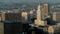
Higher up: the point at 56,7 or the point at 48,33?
the point at 56,7

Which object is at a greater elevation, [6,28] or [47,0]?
[47,0]

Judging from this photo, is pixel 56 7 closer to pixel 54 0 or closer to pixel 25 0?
pixel 54 0

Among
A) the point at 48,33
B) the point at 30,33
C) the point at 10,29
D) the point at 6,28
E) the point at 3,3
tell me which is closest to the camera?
the point at 6,28

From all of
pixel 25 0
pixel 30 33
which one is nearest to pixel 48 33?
pixel 30 33

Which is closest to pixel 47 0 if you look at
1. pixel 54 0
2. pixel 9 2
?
pixel 54 0

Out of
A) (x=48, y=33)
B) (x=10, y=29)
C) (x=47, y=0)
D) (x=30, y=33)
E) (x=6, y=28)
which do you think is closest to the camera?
(x=6, y=28)

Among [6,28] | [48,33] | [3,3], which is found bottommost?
[48,33]

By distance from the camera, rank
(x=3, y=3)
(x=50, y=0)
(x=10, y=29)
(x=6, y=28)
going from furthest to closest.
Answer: (x=50, y=0) < (x=3, y=3) < (x=10, y=29) < (x=6, y=28)

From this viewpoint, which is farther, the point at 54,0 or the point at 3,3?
the point at 54,0

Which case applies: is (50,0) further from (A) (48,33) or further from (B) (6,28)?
(B) (6,28)
